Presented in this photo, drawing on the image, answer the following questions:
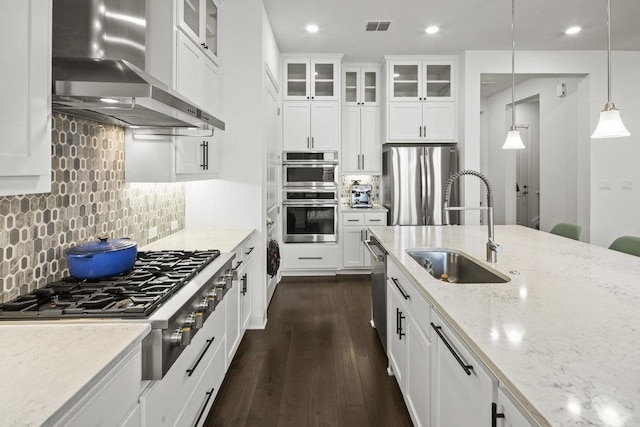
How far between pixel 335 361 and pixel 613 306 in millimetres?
2045

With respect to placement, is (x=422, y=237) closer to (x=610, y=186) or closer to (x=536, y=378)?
(x=536, y=378)

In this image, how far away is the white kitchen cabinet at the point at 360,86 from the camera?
582cm

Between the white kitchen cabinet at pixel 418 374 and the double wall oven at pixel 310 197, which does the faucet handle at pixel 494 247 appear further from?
the double wall oven at pixel 310 197

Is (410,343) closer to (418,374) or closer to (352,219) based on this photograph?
(418,374)

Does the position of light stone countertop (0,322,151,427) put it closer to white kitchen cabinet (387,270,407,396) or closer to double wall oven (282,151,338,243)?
white kitchen cabinet (387,270,407,396)

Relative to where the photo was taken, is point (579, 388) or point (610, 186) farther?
point (610, 186)

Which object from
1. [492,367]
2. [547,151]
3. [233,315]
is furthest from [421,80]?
[492,367]

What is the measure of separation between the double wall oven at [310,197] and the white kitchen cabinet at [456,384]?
3871 millimetres

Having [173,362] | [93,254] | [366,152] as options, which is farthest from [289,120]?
[173,362]

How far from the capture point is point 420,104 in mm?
5543

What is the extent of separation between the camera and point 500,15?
4156mm

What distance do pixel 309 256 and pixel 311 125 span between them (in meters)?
1.74

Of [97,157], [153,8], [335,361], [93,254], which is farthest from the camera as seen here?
[335,361]

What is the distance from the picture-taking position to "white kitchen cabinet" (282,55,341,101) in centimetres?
546
